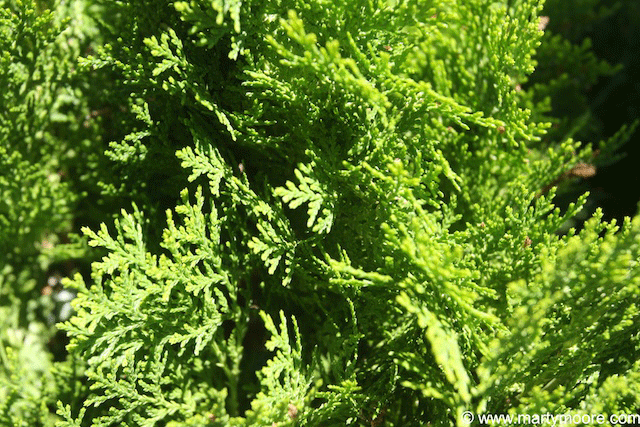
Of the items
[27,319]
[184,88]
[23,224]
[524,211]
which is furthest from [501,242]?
[27,319]

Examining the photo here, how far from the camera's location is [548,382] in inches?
82.3

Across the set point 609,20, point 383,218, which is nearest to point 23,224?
point 383,218

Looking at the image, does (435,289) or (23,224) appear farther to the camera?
(23,224)

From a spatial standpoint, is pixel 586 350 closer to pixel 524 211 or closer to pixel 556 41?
pixel 524 211

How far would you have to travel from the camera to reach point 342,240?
7.04ft

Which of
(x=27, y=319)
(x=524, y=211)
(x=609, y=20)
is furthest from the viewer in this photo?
(x=609, y=20)

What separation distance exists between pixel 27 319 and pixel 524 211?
9.28 ft

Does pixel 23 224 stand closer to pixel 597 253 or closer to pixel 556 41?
pixel 597 253

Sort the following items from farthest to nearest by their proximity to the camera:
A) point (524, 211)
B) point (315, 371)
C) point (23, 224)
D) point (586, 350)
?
1. point (23, 224)
2. point (315, 371)
3. point (524, 211)
4. point (586, 350)

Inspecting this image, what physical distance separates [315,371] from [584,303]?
1087 mm

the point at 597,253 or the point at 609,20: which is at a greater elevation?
the point at 609,20

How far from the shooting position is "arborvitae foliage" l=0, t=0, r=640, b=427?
1.74 m

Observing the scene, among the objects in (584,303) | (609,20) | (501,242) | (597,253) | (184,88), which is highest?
(609,20)

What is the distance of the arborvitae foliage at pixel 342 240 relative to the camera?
1738 mm
